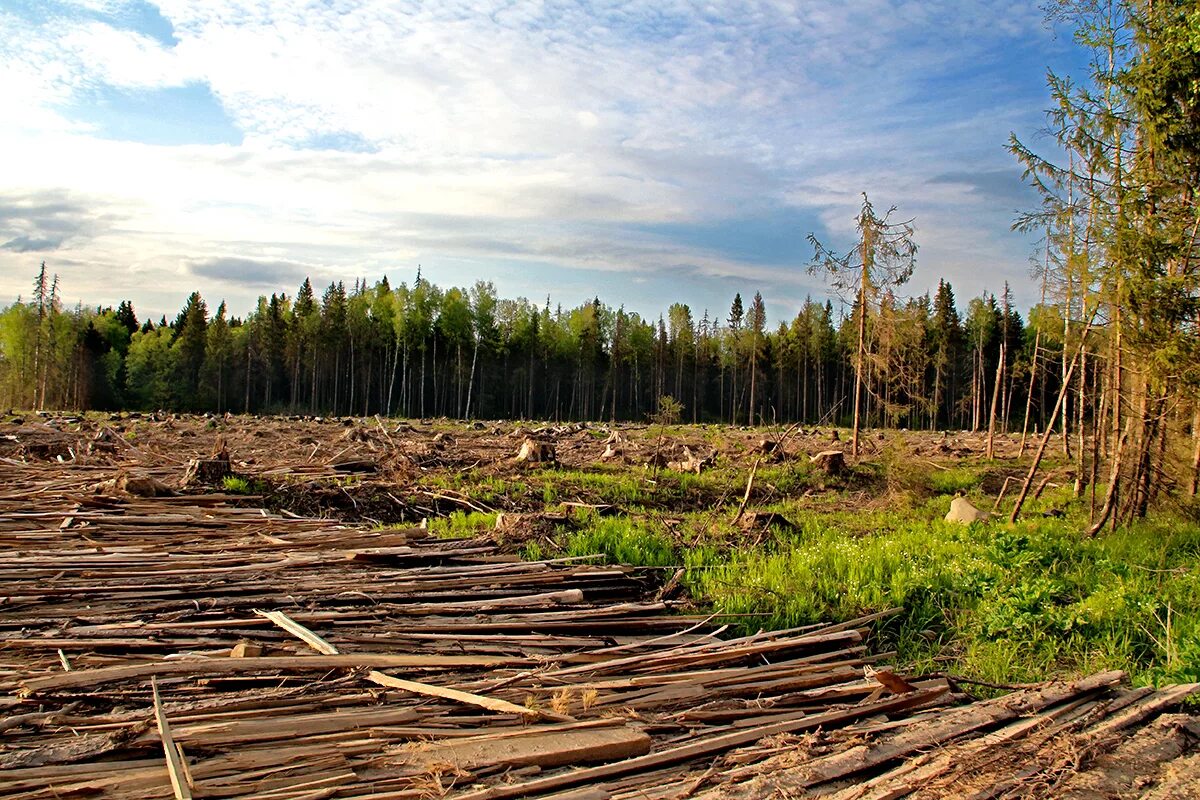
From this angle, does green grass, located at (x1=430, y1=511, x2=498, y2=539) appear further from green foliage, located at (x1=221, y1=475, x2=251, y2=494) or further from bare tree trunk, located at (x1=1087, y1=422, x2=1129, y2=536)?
bare tree trunk, located at (x1=1087, y1=422, x2=1129, y2=536)

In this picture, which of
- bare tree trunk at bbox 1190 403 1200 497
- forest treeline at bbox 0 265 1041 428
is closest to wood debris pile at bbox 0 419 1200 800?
→ bare tree trunk at bbox 1190 403 1200 497

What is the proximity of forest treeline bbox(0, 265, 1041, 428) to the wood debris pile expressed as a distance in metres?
52.8

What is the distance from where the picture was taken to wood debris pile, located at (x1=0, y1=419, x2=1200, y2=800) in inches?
135

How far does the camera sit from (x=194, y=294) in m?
70.1

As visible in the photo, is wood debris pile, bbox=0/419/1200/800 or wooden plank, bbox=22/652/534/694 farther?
wooden plank, bbox=22/652/534/694

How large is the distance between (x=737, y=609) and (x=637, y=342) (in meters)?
67.6

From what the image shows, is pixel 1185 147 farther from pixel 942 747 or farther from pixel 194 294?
pixel 194 294

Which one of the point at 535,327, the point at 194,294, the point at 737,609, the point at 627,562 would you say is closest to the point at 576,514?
the point at 627,562

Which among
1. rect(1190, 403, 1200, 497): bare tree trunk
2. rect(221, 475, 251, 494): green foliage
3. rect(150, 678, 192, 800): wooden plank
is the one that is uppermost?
rect(1190, 403, 1200, 497): bare tree trunk

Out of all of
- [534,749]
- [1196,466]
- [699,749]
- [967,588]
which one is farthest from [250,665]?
[1196,466]

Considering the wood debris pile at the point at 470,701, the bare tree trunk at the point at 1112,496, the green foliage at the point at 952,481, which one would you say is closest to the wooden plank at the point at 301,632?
the wood debris pile at the point at 470,701

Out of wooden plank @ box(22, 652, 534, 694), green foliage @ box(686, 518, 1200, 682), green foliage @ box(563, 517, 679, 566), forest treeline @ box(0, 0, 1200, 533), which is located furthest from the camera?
forest treeline @ box(0, 0, 1200, 533)

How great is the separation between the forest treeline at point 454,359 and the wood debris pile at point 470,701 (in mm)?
52842

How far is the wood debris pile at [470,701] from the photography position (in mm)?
3422
